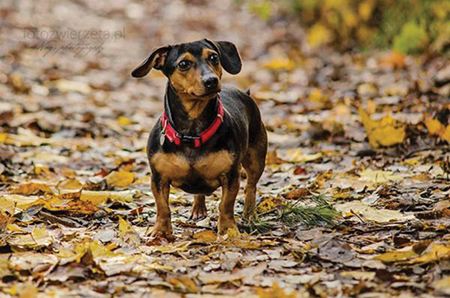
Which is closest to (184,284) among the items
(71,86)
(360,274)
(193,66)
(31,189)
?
A: (360,274)

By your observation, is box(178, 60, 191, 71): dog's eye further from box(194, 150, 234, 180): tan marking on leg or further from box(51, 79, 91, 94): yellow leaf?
box(51, 79, 91, 94): yellow leaf

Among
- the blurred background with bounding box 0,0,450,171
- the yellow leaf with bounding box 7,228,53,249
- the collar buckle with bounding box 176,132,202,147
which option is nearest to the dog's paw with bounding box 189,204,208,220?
the collar buckle with bounding box 176,132,202,147

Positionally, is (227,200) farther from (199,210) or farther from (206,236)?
(199,210)

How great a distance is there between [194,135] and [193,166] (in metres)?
0.19

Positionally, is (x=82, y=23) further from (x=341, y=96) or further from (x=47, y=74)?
(x=341, y=96)

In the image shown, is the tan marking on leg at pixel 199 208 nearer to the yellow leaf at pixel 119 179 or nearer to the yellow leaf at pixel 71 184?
the yellow leaf at pixel 119 179

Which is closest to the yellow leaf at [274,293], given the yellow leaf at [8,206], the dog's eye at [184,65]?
the dog's eye at [184,65]

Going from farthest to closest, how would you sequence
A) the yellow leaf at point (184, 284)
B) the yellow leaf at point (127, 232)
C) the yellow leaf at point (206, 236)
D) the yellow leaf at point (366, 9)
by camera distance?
the yellow leaf at point (366, 9), the yellow leaf at point (206, 236), the yellow leaf at point (127, 232), the yellow leaf at point (184, 284)

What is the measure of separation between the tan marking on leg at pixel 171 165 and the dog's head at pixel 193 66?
381 millimetres

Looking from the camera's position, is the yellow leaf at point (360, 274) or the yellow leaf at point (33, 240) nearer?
the yellow leaf at point (360, 274)

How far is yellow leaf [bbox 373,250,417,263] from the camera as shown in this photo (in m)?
3.29

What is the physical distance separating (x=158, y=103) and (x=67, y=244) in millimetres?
6208

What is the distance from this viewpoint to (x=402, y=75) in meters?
9.44

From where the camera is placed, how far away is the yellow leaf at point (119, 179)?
5.56m
